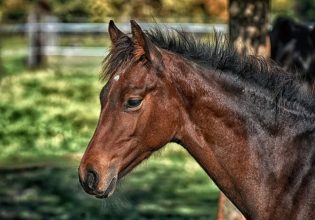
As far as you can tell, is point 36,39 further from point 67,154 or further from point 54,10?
point 67,154

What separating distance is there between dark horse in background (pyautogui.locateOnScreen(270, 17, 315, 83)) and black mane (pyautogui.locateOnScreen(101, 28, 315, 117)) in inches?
342

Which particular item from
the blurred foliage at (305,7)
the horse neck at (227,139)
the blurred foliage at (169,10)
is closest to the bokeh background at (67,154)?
the horse neck at (227,139)

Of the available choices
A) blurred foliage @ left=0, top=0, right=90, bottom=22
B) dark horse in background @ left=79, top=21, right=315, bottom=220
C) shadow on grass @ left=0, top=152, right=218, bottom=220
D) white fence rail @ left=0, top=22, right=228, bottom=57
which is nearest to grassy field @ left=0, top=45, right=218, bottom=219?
shadow on grass @ left=0, top=152, right=218, bottom=220

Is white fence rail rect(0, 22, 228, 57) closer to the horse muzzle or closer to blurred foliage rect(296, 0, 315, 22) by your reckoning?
blurred foliage rect(296, 0, 315, 22)

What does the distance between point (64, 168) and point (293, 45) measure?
163 inches

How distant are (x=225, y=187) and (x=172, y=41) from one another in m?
0.90

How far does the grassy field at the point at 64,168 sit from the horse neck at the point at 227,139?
78 cm

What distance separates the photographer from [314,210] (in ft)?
15.9

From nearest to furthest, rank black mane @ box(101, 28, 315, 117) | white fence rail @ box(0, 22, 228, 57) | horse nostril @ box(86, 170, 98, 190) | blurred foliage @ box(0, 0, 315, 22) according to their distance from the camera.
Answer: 1. horse nostril @ box(86, 170, 98, 190)
2. black mane @ box(101, 28, 315, 117)
3. blurred foliage @ box(0, 0, 315, 22)
4. white fence rail @ box(0, 22, 228, 57)

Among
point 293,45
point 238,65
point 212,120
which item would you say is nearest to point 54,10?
point 293,45

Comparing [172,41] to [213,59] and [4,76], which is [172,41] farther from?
[4,76]

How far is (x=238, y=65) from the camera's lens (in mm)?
5160

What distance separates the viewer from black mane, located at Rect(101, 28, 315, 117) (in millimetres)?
5145

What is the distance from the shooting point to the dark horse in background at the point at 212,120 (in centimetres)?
491
